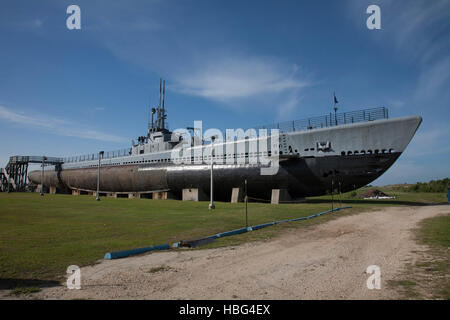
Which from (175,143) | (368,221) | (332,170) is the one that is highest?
(175,143)

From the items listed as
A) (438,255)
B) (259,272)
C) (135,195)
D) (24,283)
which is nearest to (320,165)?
(438,255)

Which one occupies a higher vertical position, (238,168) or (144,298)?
(238,168)

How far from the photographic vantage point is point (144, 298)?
433cm

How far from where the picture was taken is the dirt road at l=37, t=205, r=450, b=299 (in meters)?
4.52

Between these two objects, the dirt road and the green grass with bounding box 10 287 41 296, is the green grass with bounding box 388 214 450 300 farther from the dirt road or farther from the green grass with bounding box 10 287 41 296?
the green grass with bounding box 10 287 41 296

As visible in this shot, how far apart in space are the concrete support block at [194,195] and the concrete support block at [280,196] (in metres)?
8.05

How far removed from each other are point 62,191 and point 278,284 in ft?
195

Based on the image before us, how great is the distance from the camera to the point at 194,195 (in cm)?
2905

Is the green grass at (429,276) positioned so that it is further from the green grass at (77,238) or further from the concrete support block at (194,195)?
the concrete support block at (194,195)

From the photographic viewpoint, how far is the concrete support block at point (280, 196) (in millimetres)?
23969

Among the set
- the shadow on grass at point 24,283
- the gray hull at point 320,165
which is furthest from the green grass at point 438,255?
the gray hull at point 320,165
